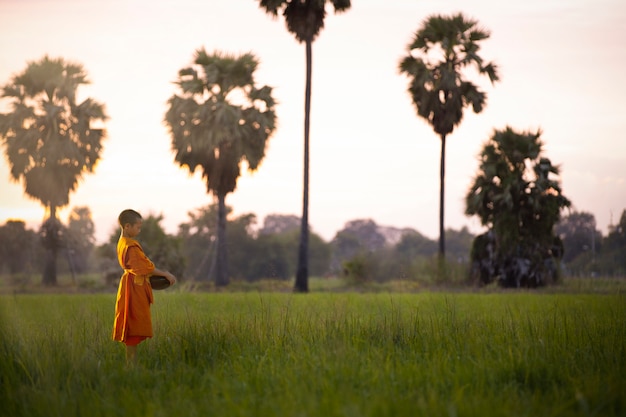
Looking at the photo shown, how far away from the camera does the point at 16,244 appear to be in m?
39.6

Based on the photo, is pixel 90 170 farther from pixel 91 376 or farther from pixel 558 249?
pixel 91 376

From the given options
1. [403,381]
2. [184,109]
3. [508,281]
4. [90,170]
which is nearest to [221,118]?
[184,109]

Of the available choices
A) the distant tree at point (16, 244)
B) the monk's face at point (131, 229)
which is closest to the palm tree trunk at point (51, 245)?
the distant tree at point (16, 244)

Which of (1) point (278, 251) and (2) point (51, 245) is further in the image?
(1) point (278, 251)

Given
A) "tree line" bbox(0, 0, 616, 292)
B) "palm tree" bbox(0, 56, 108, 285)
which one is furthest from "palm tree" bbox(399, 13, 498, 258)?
"palm tree" bbox(0, 56, 108, 285)

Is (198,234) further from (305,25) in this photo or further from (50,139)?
(305,25)

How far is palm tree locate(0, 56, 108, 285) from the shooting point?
32.8 metres

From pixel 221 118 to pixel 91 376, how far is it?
2562 centimetres

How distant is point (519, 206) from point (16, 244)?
28.9m

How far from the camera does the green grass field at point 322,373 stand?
4906 millimetres

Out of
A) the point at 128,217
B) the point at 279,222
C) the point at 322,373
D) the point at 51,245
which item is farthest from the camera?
the point at 279,222

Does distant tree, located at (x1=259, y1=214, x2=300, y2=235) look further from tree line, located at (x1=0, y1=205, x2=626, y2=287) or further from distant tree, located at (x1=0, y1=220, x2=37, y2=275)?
distant tree, located at (x1=0, y1=220, x2=37, y2=275)

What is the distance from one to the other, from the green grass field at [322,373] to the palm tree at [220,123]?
23569mm

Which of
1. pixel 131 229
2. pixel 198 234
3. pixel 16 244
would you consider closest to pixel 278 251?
pixel 198 234
